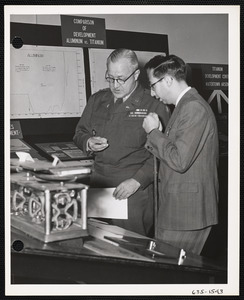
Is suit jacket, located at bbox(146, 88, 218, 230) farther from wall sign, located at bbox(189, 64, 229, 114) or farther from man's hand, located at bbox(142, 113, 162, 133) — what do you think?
wall sign, located at bbox(189, 64, 229, 114)

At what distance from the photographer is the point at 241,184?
1830mm

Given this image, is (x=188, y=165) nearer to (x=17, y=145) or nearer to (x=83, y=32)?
(x=17, y=145)

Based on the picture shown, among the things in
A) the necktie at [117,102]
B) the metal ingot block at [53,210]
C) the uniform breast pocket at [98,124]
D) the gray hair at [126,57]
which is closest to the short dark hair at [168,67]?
the gray hair at [126,57]

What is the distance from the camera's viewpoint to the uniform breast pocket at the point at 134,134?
1.88 meters

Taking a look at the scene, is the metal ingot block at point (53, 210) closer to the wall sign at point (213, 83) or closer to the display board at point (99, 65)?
the wall sign at point (213, 83)

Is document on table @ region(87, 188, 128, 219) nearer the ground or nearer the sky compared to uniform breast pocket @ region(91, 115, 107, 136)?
nearer the ground

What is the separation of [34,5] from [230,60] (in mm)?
876

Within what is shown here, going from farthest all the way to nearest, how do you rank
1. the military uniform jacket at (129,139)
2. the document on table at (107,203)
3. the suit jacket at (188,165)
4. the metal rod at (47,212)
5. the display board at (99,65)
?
the display board at (99,65) → the military uniform jacket at (129,139) → the document on table at (107,203) → the suit jacket at (188,165) → the metal rod at (47,212)

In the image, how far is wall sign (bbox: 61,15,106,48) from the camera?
1971 mm

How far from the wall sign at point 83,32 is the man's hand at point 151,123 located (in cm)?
52

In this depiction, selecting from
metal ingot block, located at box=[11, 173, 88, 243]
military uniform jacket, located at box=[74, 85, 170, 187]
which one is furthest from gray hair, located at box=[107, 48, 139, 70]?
metal ingot block, located at box=[11, 173, 88, 243]

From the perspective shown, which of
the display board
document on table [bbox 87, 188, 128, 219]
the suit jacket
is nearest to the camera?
the suit jacket

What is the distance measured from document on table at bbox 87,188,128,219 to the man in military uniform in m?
0.03

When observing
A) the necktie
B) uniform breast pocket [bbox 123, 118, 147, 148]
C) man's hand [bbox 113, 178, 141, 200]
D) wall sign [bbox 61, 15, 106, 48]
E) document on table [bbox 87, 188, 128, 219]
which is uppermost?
wall sign [bbox 61, 15, 106, 48]
